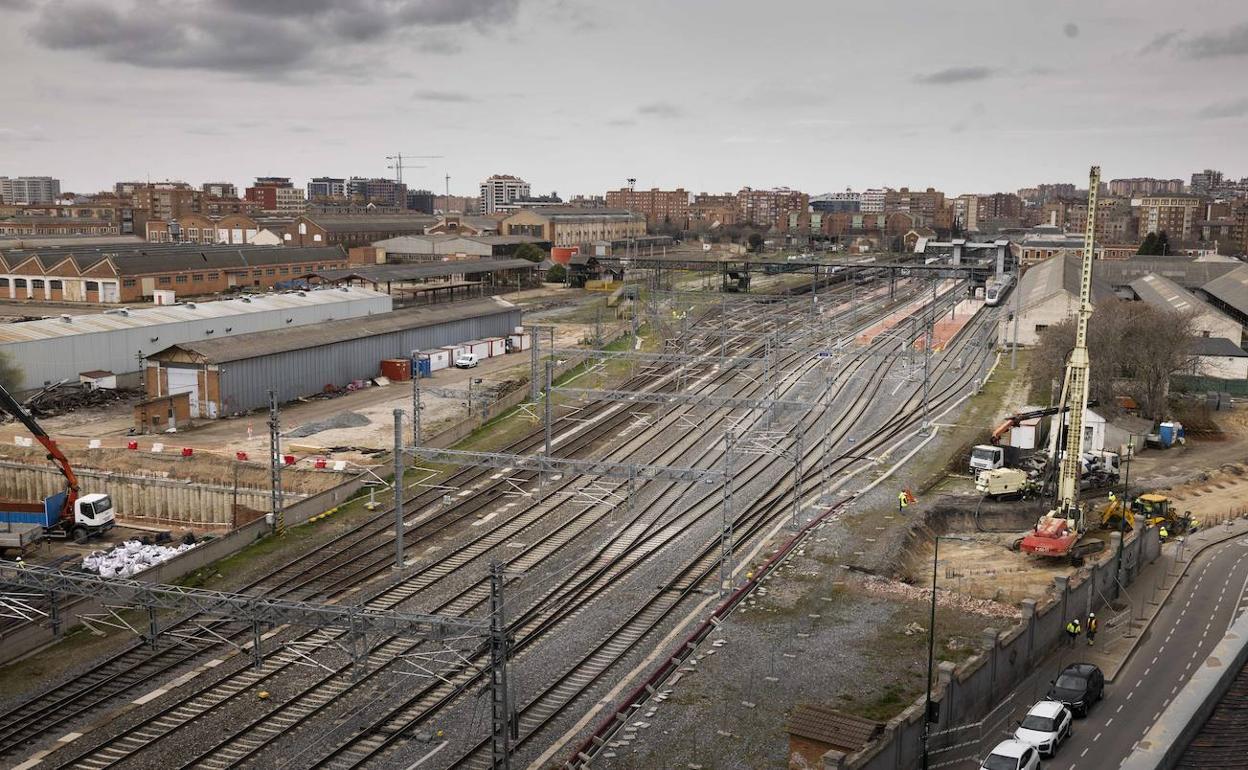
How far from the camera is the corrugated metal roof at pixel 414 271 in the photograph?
6562cm

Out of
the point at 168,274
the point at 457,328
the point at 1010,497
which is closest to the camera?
the point at 1010,497

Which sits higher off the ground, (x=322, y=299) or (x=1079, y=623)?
(x=322, y=299)

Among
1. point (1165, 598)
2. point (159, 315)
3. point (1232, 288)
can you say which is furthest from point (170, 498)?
point (1232, 288)

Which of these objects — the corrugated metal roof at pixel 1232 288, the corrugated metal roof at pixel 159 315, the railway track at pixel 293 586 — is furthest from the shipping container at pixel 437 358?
the corrugated metal roof at pixel 1232 288

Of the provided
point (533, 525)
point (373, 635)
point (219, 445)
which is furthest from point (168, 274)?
point (373, 635)

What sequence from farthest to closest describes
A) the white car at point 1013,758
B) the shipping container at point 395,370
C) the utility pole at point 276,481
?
the shipping container at point 395,370 → the utility pole at point 276,481 → the white car at point 1013,758

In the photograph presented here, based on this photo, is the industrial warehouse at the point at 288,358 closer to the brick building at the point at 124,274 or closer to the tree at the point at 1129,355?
the brick building at the point at 124,274

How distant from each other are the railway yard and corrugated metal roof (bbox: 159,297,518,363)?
19.8 feet

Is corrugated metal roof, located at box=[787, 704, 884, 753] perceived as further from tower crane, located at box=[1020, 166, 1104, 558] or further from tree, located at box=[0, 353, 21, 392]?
tree, located at box=[0, 353, 21, 392]

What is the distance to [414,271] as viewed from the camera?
2736 inches

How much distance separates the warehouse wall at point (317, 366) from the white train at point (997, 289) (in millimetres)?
31379

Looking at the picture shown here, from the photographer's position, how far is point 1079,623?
2289 cm

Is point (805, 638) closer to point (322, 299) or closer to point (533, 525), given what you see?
point (533, 525)

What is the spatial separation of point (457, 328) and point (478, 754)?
127 ft
